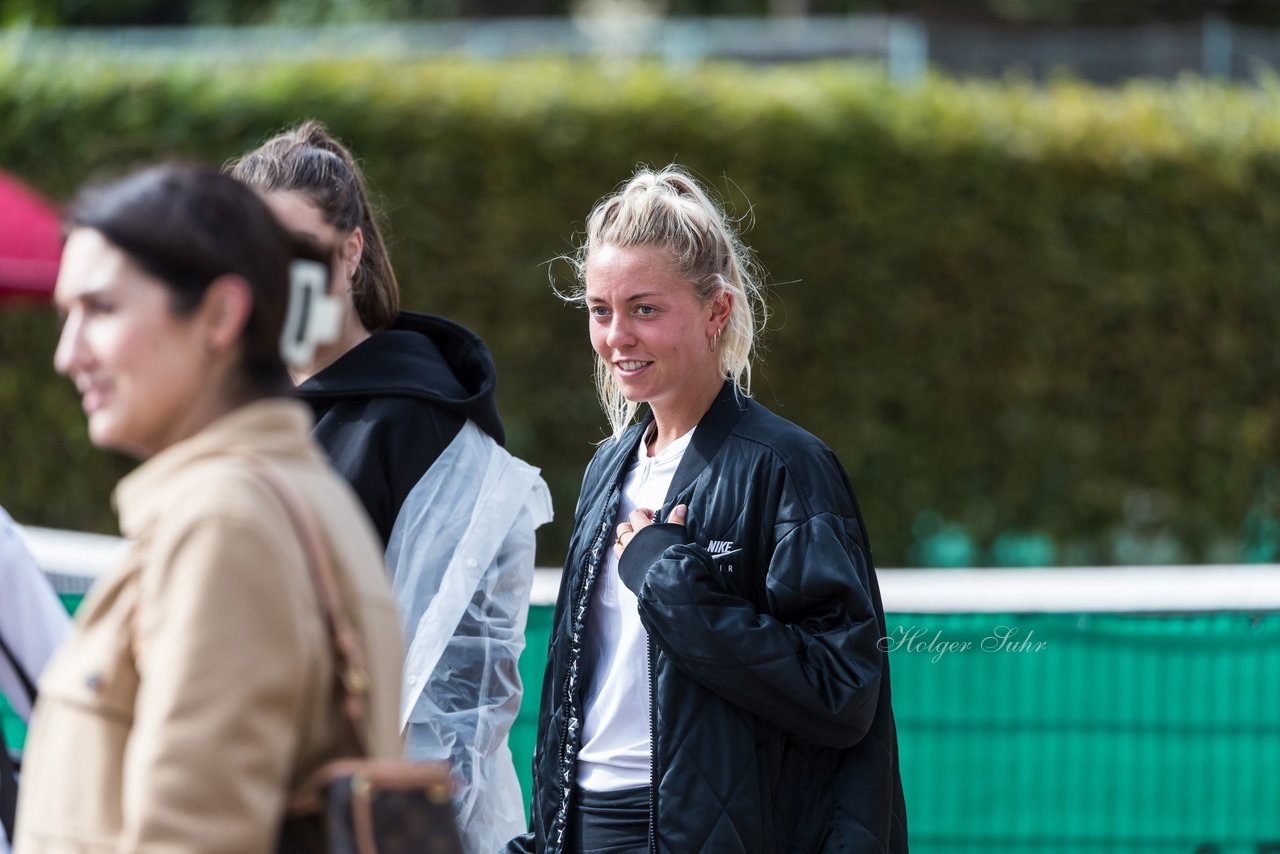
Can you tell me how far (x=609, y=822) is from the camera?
2795 mm

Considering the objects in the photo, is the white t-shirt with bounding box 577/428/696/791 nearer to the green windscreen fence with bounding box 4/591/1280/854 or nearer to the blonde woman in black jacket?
the blonde woman in black jacket

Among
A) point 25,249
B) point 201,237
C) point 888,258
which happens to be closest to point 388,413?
point 201,237

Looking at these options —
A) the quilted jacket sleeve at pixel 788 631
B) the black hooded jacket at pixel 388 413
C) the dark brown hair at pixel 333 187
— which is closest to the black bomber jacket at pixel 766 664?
the quilted jacket sleeve at pixel 788 631

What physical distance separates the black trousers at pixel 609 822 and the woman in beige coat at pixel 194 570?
1.09m

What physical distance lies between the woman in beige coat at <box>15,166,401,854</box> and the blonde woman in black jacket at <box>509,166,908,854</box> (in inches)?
A: 39.0

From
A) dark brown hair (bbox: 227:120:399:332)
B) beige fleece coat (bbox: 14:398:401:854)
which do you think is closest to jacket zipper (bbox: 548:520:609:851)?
dark brown hair (bbox: 227:120:399:332)

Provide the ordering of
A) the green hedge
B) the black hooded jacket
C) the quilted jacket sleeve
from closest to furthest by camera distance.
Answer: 1. the quilted jacket sleeve
2. the black hooded jacket
3. the green hedge

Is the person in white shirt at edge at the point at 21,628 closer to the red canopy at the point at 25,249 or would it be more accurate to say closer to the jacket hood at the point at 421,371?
the jacket hood at the point at 421,371

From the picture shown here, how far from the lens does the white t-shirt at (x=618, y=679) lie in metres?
2.81

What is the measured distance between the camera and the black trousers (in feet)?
9.02

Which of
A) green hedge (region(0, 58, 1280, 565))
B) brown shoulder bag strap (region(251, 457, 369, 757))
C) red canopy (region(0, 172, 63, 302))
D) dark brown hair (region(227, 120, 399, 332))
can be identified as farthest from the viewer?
green hedge (region(0, 58, 1280, 565))

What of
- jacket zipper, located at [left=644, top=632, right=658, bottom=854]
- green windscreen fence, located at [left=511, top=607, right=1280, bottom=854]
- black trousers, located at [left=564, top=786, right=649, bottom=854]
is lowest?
green windscreen fence, located at [left=511, top=607, right=1280, bottom=854]

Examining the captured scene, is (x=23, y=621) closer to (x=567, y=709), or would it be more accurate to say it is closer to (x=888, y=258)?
(x=567, y=709)

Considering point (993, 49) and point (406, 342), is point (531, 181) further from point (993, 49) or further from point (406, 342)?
point (993, 49)
